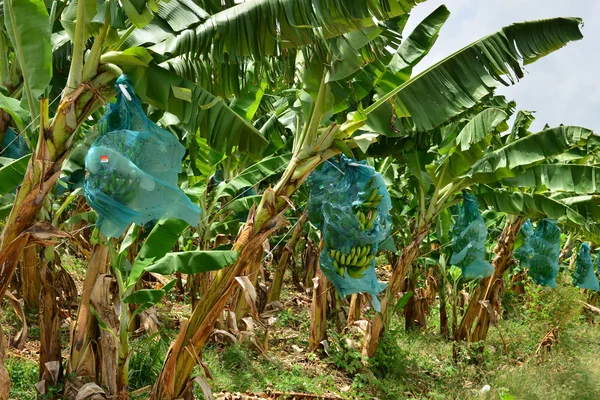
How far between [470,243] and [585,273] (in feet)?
16.4

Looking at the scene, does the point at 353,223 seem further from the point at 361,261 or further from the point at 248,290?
the point at 248,290

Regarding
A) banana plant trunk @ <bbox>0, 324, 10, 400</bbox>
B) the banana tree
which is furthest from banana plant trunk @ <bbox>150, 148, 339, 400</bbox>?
banana plant trunk @ <bbox>0, 324, 10, 400</bbox>

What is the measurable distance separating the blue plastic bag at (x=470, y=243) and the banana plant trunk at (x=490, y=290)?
2246mm

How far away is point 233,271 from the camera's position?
12.6ft

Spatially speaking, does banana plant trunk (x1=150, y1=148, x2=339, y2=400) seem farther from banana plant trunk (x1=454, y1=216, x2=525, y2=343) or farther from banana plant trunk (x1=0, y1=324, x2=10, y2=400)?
banana plant trunk (x1=454, y1=216, x2=525, y2=343)

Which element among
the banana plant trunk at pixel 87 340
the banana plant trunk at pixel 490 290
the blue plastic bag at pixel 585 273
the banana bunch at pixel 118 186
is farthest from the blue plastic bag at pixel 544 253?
the banana bunch at pixel 118 186

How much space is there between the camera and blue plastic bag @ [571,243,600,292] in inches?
361

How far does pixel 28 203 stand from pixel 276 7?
61.4 inches

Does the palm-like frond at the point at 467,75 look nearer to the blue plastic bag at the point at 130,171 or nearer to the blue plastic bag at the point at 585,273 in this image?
the blue plastic bag at the point at 130,171

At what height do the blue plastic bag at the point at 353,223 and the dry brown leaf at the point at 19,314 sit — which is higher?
the blue plastic bag at the point at 353,223

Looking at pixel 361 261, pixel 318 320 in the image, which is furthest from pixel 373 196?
pixel 318 320

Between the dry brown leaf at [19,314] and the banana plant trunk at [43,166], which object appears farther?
the dry brown leaf at [19,314]

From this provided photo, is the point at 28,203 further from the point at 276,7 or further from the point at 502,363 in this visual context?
the point at 502,363

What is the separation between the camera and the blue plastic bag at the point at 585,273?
9180 millimetres
